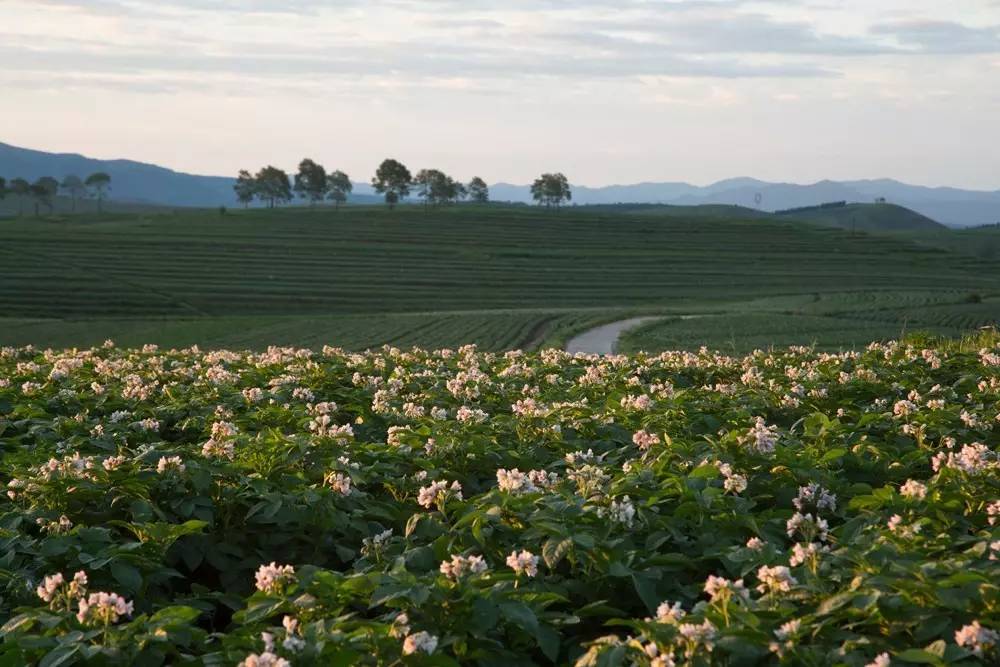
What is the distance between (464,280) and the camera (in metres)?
84.4

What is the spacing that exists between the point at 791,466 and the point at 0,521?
4.06 meters

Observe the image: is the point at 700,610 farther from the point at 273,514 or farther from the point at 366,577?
the point at 273,514

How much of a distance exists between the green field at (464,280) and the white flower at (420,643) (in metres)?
23.6

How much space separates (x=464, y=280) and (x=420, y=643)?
81241 millimetres

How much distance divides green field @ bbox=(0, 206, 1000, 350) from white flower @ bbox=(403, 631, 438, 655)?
23.6 meters


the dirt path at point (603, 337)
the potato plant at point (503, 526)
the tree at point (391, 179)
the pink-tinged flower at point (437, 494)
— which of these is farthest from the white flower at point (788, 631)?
the tree at point (391, 179)

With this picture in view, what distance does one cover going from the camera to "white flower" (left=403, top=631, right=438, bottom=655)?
11.0 ft

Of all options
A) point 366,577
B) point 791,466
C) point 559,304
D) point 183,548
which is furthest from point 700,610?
point 559,304

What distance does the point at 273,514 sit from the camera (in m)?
5.01

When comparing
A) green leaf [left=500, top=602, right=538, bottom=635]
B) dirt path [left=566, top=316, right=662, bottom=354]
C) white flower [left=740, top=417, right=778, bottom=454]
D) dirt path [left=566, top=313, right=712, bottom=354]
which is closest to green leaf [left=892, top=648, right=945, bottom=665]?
green leaf [left=500, top=602, right=538, bottom=635]

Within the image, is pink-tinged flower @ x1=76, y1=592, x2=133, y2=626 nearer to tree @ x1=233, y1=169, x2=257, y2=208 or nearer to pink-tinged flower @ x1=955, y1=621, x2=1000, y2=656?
pink-tinged flower @ x1=955, y1=621, x2=1000, y2=656

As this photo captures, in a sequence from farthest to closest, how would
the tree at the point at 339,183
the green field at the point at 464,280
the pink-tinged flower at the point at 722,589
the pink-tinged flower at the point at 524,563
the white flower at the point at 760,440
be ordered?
the tree at the point at 339,183, the green field at the point at 464,280, the white flower at the point at 760,440, the pink-tinged flower at the point at 524,563, the pink-tinged flower at the point at 722,589

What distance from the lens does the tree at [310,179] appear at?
171 meters

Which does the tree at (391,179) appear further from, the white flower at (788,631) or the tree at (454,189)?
the white flower at (788,631)
